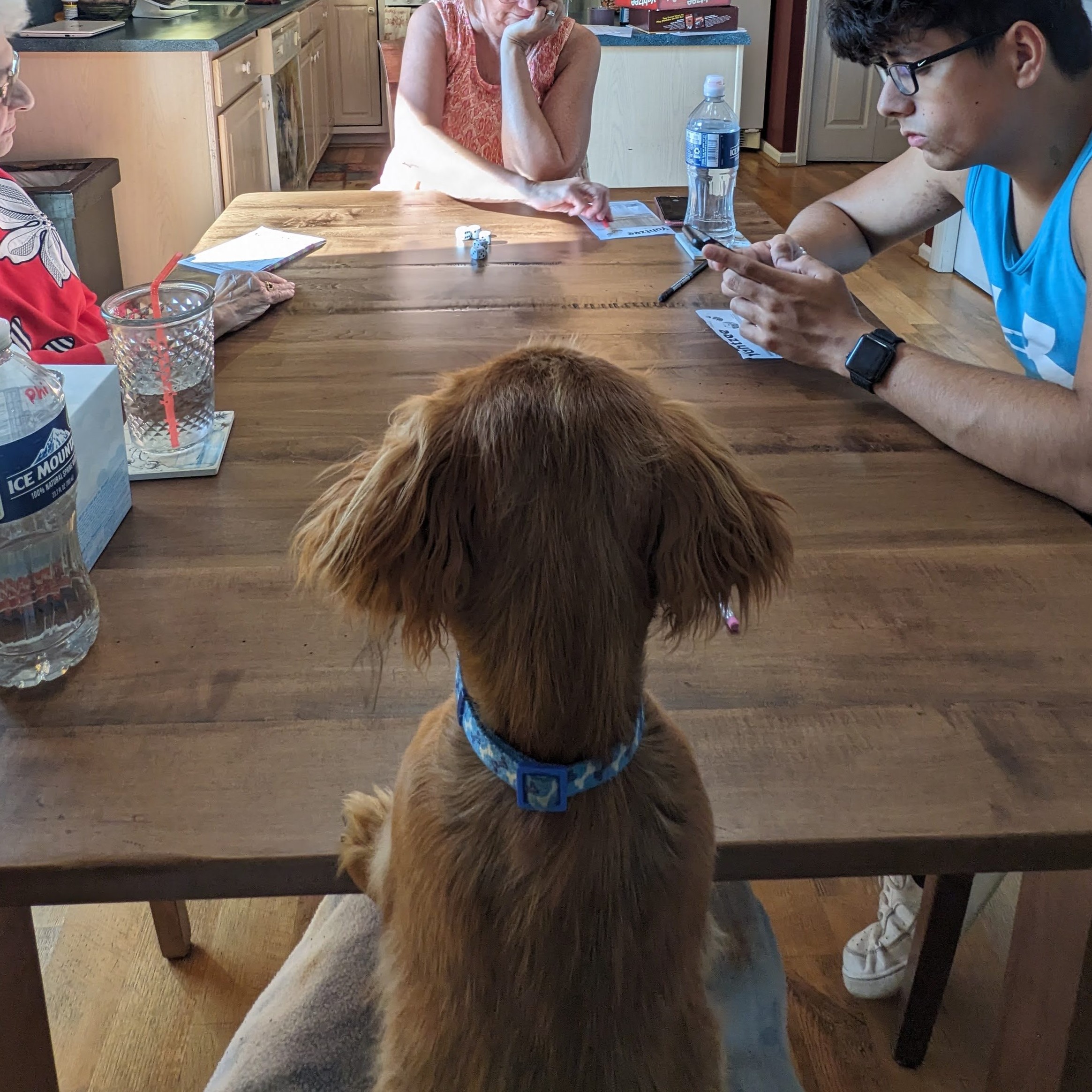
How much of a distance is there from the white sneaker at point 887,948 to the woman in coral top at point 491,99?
1570 millimetres

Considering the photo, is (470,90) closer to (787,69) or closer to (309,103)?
(309,103)

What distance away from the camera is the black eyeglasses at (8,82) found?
4.93 feet

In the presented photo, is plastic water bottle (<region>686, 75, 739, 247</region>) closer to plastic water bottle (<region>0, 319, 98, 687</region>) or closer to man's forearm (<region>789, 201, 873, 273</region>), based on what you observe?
man's forearm (<region>789, 201, 873, 273</region>)

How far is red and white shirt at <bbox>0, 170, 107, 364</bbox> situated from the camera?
4.77 ft

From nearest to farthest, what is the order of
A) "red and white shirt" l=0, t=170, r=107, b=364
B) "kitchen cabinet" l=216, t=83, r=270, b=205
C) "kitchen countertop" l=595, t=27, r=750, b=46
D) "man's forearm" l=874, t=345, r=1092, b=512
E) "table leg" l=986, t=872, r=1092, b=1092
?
"table leg" l=986, t=872, r=1092, b=1092
"man's forearm" l=874, t=345, r=1092, b=512
"red and white shirt" l=0, t=170, r=107, b=364
"kitchen cabinet" l=216, t=83, r=270, b=205
"kitchen countertop" l=595, t=27, r=750, b=46

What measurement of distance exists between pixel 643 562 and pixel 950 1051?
51.1 inches

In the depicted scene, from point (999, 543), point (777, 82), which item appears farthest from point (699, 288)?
point (777, 82)

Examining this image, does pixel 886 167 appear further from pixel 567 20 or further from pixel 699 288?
pixel 567 20

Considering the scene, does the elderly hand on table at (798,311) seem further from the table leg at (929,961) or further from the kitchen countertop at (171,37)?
the kitchen countertop at (171,37)

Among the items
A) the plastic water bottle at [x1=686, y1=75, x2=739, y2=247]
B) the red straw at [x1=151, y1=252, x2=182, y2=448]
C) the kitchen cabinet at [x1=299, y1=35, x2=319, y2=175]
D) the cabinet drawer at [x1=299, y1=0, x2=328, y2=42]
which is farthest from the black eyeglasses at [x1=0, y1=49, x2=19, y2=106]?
the cabinet drawer at [x1=299, y1=0, x2=328, y2=42]

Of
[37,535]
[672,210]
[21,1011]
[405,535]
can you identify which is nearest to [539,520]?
[405,535]

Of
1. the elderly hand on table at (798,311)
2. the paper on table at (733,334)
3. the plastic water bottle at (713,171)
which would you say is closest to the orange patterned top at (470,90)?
the plastic water bottle at (713,171)

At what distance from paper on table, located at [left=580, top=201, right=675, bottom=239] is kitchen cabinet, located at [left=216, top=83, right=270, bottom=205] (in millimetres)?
1590

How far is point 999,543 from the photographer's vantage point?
103 cm
